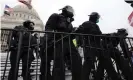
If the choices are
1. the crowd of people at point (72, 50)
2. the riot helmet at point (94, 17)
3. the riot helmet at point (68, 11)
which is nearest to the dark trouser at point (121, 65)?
the crowd of people at point (72, 50)

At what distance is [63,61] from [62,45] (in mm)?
316

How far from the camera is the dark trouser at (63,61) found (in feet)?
11.3

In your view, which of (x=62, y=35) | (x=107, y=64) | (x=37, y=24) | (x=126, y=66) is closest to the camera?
(x=62, y=35)

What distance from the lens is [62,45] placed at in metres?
3.69

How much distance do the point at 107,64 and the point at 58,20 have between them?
1443mm

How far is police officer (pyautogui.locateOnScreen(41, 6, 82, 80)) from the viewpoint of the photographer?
3510 mm

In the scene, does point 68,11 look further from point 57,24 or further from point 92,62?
point 92,62

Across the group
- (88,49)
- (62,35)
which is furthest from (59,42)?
(88,49)

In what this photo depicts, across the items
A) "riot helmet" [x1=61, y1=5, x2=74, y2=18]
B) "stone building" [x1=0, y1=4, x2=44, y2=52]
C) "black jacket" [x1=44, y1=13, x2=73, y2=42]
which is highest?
"stone building" [x1=0, y1=4, x2=44, y2=52]

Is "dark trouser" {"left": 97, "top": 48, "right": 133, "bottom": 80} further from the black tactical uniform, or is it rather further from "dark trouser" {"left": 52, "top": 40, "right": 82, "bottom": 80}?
"dark trouser" {"left": 52, "top": 40, "right": 82, "bottom": 80}

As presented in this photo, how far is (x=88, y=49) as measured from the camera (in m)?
4.33

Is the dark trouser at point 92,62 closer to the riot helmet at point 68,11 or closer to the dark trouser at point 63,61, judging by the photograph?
the dark trouser at point 63,61

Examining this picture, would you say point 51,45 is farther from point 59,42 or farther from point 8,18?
point 8,18

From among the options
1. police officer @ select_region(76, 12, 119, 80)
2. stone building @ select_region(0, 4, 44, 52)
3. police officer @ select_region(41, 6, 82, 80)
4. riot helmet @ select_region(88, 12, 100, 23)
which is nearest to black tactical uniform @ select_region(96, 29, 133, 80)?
police officer @ select_region(76, 12, 119, 80)
